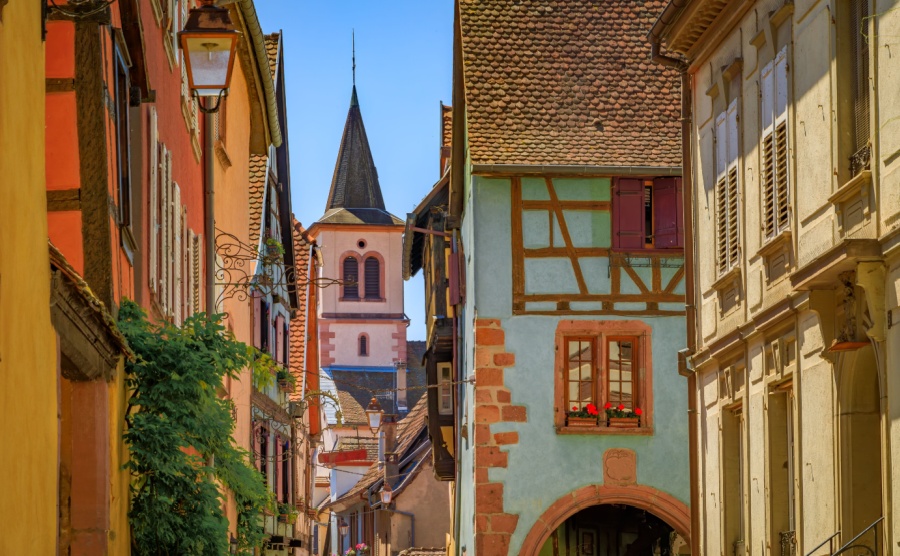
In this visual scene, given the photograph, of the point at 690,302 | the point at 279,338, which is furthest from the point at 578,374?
the point at 279,338

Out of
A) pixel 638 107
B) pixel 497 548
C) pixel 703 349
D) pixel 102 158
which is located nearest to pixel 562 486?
pixel 497 548

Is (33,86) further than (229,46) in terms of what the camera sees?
No

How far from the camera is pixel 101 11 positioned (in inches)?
307

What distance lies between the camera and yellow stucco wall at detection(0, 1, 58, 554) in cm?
570

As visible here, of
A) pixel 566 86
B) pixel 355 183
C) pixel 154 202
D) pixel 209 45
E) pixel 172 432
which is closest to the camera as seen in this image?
pixel 172 432

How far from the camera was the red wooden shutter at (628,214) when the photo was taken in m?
24.5

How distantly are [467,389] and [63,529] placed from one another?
1760 cm

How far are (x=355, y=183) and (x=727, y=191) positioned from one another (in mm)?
87979

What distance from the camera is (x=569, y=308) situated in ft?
79.9

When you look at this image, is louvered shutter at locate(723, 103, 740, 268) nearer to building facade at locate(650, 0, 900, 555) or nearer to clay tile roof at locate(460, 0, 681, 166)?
building facade at locate(650, 0, 900, 555)

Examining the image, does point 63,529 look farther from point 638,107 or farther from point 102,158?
point 638,107

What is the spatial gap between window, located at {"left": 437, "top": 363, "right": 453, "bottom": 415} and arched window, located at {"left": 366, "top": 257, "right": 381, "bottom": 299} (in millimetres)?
72527

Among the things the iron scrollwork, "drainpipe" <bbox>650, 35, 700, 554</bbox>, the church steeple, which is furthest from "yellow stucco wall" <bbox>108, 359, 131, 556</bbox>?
the church steeple

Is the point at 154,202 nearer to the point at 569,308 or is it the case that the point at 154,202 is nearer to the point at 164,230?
the point at 164,230
